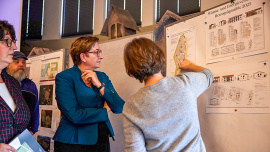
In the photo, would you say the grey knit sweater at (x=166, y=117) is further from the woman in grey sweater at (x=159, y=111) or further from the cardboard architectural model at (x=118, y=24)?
the cardboard architectural model at (x=118, y=24)

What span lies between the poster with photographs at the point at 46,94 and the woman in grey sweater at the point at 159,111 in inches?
105

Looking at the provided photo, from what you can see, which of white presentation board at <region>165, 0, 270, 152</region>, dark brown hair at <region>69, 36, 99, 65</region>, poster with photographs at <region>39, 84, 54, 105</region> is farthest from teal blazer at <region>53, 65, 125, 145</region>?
poster with photographs at <region>39, 84, 54, 105</region>

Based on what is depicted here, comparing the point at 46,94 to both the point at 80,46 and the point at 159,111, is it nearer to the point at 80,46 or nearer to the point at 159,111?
the point at 80,46

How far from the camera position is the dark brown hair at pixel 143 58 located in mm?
1273

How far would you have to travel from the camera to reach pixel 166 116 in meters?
1.22

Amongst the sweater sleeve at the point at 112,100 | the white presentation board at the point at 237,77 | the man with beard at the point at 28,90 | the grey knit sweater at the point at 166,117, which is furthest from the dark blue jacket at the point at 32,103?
the white presentation board at the point at 237,77

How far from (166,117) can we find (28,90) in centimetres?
163

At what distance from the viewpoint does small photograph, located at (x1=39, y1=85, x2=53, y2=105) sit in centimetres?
369

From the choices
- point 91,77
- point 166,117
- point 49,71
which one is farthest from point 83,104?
point 49,71

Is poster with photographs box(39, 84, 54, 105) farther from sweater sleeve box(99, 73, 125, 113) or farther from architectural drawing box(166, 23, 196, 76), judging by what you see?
architectural drawing box(166, 23, 196, 76)

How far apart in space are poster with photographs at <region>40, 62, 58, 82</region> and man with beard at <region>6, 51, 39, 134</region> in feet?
2.40

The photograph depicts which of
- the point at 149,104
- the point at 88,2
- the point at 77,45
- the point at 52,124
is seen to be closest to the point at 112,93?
the point at 77,45

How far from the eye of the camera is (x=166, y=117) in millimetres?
1225

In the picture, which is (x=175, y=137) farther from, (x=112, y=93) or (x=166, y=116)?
(x=112, y=93)
